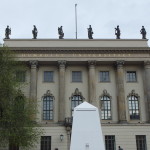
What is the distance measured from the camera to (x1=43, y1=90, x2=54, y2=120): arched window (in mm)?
40562

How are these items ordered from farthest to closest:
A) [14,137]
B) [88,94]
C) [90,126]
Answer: [88,94]
[14,137]
[90,126]

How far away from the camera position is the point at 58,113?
40.0 m

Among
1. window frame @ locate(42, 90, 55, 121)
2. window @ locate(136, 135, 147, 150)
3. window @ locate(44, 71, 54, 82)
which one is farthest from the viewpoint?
window @ locate(44, 71, 54, 82)

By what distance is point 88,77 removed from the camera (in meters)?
42.1

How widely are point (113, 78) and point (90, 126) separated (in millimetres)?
31580

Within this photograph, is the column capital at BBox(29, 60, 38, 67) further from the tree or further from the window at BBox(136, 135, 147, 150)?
the window at BBox(136, 135, 147, 150)

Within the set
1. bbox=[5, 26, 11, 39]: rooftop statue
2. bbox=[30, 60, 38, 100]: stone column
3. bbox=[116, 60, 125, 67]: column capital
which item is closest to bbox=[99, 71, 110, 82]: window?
bbox=[116, 60, 125, 67]: column capital

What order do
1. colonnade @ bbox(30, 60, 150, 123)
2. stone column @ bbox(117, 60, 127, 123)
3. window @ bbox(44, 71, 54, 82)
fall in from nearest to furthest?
1. stone column @ bbox(117, 60, 127, 123)
2. colonnade @ bbox(30, 60, 150, 123)
3. window @ bbox(44, 71, 54, 82)

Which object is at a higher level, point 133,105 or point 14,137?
point 133,105

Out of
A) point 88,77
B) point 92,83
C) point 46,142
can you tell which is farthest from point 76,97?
point 46,142

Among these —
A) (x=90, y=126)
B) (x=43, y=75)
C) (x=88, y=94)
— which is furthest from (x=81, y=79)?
(x=90, y=126)

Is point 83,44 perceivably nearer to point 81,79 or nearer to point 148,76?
point 81,79

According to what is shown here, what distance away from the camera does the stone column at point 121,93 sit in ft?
130

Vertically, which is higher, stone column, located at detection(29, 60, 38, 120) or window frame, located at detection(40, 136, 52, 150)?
stone column, located at detection(29, 60, 38, 120)
